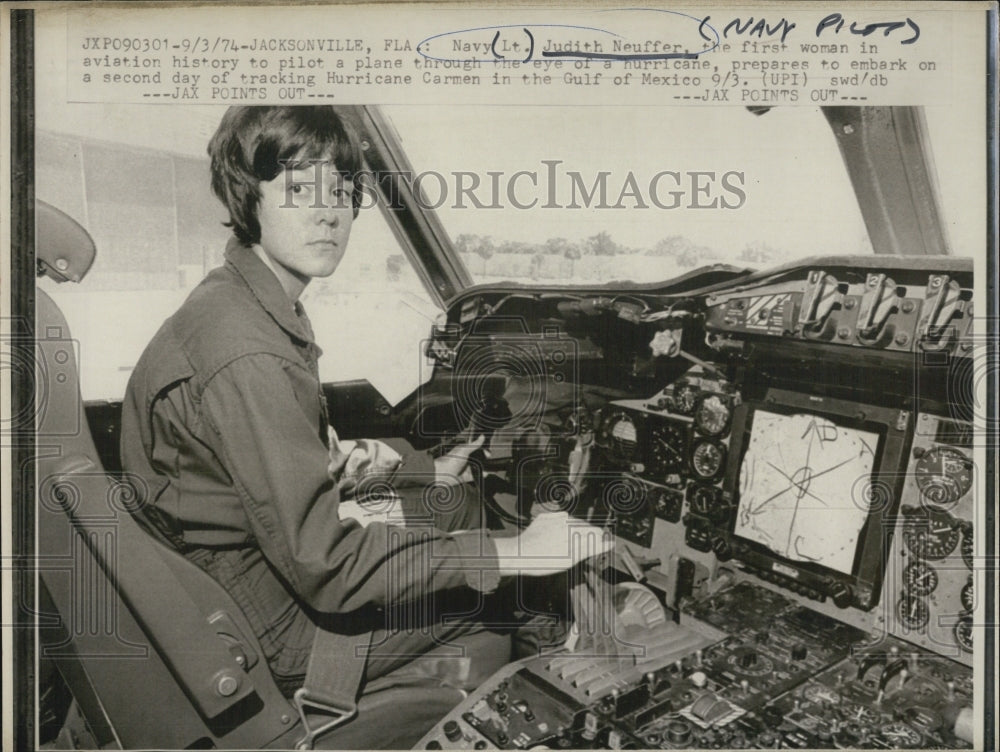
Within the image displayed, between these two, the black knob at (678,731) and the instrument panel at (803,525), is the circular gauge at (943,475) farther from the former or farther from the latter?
the black knob at (678,731)

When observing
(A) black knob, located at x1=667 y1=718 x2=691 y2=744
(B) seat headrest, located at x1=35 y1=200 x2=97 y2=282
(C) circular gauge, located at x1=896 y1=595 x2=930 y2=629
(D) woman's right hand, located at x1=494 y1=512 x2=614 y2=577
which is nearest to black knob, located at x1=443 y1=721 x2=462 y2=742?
(D) woman's right hand, located at x1=494 y1=512 x2=614 y2=577

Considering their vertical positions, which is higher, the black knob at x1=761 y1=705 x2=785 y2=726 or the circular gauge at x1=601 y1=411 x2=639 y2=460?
the circular gauge at x1=601 y1=411 x2=639 y2=460

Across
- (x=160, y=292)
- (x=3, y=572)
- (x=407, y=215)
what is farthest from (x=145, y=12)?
(x=3, y=572)

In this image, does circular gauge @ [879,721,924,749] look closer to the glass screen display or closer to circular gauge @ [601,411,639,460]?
the glass screen display

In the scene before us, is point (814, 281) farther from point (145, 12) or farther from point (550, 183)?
point (145, 12)

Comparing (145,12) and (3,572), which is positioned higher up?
(145,12)

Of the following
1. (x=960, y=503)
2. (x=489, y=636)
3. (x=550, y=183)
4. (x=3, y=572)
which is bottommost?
(x=489, y=636)
